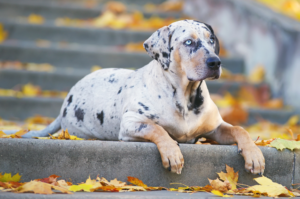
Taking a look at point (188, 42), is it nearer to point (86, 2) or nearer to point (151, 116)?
point (151, 116)

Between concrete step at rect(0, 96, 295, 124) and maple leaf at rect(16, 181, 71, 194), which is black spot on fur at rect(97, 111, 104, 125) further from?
concrete step at rect(0, 96, 295, 124)

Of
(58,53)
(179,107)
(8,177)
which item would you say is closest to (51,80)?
(58,53)

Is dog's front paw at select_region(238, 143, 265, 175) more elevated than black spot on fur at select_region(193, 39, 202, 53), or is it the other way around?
black spot on fur at select_region(193, 39, 202, 53)

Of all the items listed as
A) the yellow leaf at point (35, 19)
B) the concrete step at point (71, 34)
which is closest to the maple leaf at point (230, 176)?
the concrete step at point (71, 34)

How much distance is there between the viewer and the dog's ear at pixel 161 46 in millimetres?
3172

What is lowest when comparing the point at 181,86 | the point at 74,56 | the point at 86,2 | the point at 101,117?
the point at 101,117

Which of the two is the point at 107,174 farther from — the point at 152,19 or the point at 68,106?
the point at 152,19

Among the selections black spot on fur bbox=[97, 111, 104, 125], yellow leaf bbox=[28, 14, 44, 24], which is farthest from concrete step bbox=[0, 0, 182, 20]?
black spot on fur bbox=[97, 111, 104, 125]

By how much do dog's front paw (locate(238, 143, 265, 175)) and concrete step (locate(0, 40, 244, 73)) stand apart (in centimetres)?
376

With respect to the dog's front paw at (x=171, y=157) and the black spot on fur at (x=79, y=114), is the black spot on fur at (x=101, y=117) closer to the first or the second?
the black spot on fur at (x=79, y=114)

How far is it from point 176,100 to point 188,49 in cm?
39

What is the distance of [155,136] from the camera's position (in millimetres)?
2873

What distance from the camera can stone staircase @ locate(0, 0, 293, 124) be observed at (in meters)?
5.50

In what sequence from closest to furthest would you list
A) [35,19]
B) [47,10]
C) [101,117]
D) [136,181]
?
[136,181], [101,117], [35,19], [47,10]
